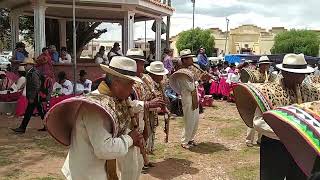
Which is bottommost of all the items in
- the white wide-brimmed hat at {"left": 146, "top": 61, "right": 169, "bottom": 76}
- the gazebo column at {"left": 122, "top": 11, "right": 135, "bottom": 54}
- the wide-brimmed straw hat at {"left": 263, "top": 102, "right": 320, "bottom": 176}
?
the wide-brimmed straw hat at {"left": 263, "top": 102, "right": 320, "bottom": 176}

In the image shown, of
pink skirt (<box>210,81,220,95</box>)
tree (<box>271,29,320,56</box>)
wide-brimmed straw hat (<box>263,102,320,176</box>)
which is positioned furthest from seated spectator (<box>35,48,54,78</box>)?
tree (<box>271,29,320,56</box>)

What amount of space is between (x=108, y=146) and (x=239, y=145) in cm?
664

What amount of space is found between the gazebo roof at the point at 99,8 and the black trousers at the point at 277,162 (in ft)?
34.7

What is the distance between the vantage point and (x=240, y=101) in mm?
4836

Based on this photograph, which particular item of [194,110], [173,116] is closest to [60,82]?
[173,116]

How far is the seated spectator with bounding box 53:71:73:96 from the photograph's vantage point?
462 inches

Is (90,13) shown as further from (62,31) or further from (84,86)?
(84,86)

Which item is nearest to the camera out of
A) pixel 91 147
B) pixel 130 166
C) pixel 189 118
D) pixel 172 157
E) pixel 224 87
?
pixel 91 147

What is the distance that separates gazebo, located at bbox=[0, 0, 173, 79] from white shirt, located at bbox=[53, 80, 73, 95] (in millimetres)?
2465

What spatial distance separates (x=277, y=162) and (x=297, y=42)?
61546 millimetres

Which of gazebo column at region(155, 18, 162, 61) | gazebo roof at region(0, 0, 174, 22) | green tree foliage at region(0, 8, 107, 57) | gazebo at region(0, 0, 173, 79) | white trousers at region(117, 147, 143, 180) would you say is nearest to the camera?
white trousers at region(117, 147, 143, 180)

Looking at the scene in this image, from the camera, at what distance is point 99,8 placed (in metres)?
15.0

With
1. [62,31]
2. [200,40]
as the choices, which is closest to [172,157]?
[62,31]

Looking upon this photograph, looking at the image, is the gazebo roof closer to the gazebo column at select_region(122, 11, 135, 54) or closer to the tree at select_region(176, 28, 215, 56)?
the gazebo column at select_region(122, 11, 135, 54)
